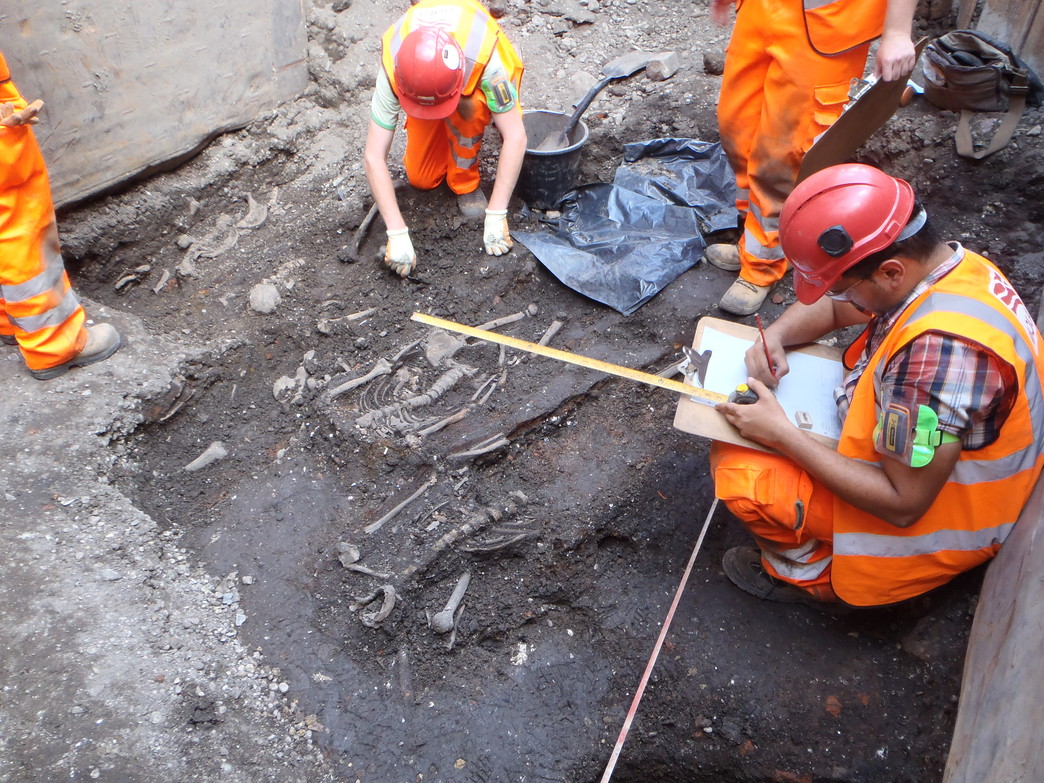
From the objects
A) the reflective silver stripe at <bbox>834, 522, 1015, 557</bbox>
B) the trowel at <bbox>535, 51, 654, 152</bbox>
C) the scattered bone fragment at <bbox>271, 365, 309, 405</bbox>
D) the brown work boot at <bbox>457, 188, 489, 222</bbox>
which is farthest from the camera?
the trowel at <bbox>535, 51, 654, 152</bbox>

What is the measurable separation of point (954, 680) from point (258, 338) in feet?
11.8

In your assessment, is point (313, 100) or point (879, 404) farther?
point (313, 100)

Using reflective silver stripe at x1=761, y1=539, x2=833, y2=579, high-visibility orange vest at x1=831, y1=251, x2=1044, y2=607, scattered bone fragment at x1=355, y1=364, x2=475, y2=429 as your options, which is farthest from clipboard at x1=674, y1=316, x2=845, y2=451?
scattered bone fragment at x1=355, y1=364, x2=475, y2=429

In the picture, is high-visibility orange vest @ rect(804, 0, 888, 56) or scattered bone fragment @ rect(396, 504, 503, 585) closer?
scattered bone fragment @ rect(396, 504, 503, 585)

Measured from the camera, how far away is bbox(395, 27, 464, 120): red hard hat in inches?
141

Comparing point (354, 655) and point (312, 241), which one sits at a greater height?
point (312, 241)

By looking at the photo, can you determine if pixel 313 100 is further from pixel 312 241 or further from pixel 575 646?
pixel 575 646

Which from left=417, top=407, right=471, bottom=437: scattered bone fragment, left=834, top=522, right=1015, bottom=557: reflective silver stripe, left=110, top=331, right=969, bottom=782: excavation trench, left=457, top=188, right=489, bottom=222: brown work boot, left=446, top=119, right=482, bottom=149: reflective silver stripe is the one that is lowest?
left=110, top=331, right=969, bottom=782: excavation trench

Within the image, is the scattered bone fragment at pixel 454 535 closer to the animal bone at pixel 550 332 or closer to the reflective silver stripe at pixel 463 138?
the animal bone at pixel 550 332

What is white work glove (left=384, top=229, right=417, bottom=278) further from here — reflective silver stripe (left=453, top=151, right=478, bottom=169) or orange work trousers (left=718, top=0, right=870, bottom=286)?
orange work trousers (left=718, top=0, right=870, bottom=286)

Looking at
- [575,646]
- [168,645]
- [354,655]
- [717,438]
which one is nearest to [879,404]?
[717,438]

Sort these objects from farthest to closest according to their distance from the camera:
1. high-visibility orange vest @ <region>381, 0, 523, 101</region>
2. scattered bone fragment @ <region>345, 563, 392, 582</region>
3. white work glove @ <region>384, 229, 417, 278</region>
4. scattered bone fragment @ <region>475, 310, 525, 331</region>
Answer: white work glove @ <region>384, 229, 417, 278</region>, scattered bone fragment @ <region>475, 310, 525, 331</region>, high-visibility orange vest @ <region>381, 0, 523, 101</region>, scattered bone fragment @ <region>345, 563, 392, 582</region>

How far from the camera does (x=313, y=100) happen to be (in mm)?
5402

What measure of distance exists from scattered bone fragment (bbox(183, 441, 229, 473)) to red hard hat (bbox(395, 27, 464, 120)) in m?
1.99
